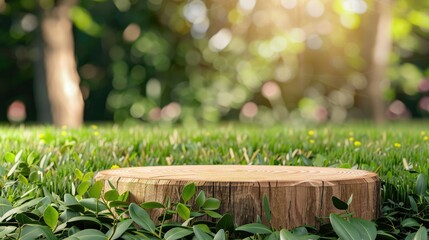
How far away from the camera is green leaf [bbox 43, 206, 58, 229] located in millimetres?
3080

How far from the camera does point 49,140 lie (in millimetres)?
5723

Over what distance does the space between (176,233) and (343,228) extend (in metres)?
0.68

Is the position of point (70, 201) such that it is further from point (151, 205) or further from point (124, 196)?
point (151, 205)

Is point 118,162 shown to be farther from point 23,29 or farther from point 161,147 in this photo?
point 23,29

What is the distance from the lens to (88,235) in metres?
2.99

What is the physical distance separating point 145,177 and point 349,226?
911 millimetres

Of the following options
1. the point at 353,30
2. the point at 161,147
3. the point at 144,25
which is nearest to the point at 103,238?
the point at 161,147

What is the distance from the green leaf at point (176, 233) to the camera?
2.93 metres

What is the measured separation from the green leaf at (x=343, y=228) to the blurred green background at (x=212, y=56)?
8211 mm

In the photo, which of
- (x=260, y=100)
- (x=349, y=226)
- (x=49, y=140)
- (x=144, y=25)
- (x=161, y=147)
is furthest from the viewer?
(x=260, y=100)

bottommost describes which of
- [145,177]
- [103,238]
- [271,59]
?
[103,238]

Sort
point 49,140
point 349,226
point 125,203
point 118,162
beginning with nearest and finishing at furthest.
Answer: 1. point 349,226
2. point 125,203
3. point 118,162
4. point 49,140

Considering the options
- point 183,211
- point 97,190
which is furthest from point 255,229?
point 97,190

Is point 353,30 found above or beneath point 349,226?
above
